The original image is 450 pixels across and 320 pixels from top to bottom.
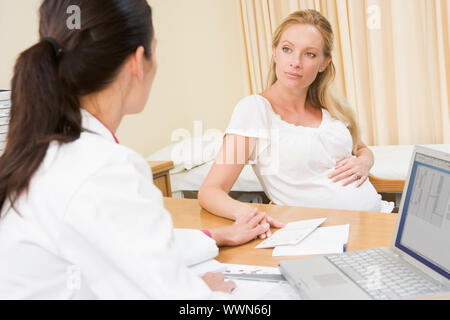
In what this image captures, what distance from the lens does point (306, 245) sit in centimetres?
112

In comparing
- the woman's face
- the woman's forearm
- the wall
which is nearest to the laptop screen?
the woman's forearm

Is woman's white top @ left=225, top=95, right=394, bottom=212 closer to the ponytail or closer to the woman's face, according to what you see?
the woman's face

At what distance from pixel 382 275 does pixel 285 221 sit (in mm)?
463

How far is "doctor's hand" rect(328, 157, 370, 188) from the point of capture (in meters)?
1.64

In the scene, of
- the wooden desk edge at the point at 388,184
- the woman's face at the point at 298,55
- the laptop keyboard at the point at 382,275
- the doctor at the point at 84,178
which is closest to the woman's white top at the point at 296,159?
the woman's face at the point at 298,55

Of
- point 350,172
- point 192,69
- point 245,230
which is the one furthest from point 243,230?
point 192,69

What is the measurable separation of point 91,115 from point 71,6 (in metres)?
0.18

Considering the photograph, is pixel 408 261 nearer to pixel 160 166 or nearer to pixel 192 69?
pixel 160 166

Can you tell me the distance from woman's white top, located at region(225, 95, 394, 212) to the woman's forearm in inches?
9.6

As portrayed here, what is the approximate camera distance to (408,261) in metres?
0.94

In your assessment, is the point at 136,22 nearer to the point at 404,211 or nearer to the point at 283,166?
the point at 404,211

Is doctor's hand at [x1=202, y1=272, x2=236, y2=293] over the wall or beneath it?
beneath

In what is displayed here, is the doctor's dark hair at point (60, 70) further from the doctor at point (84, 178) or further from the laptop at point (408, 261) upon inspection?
the laptop at point (408, 261)

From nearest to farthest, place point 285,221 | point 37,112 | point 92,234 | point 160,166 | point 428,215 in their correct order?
point 92,234 → point 37,112 → point 428,215 → point 285,221 → point 160,166
